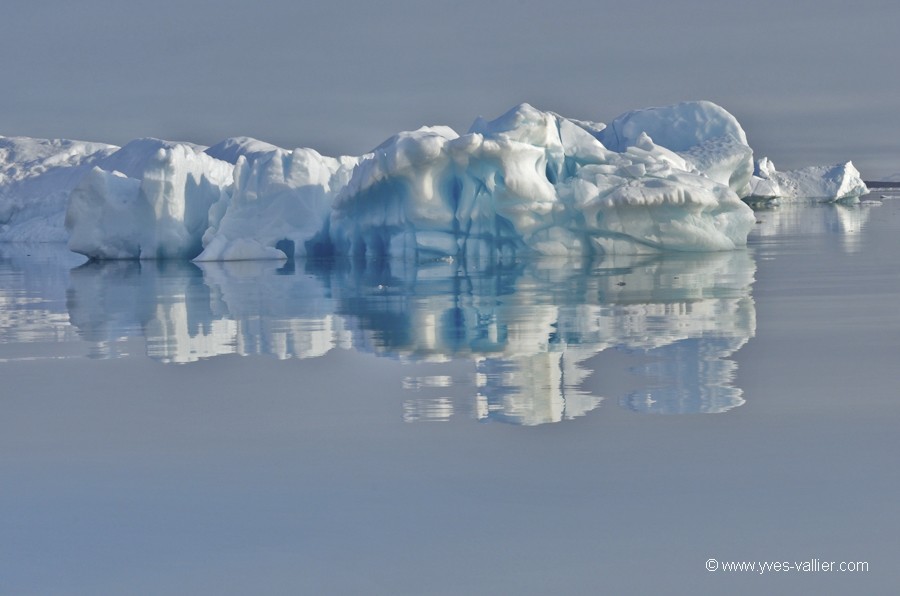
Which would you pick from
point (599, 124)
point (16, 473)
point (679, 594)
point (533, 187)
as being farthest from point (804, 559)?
point (599, 124)

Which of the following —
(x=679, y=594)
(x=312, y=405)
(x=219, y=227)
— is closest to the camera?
(x=679, y=594)

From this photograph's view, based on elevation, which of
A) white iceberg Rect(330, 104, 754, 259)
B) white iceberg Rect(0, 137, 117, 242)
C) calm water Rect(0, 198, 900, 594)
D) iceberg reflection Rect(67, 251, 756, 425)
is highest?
white iceberg Rect(0, 137, 117, 242)

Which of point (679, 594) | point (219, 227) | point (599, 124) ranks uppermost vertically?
point (599, 124)

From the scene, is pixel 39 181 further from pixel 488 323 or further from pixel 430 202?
pixel 488 323

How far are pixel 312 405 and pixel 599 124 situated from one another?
3356cm

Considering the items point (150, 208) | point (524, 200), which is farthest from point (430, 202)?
point (150, 208)

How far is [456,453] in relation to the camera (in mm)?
5156

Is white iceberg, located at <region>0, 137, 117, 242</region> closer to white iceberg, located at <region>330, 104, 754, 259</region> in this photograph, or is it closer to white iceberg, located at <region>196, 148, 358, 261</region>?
white iceberg, located at <region>196, 148, 358, 261</region>

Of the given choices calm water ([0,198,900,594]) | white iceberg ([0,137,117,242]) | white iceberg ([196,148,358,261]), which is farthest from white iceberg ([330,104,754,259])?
white iceberg ([0,137,117,242])

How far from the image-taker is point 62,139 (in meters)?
71.2

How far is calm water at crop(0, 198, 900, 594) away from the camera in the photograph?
377cm

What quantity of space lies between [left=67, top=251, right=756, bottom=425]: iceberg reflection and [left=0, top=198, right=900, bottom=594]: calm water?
0.04 m

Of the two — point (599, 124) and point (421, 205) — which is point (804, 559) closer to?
point (421, 205)

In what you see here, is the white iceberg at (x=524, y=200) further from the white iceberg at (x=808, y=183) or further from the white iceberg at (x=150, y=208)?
the white iceberg at (x=808, y=183)
